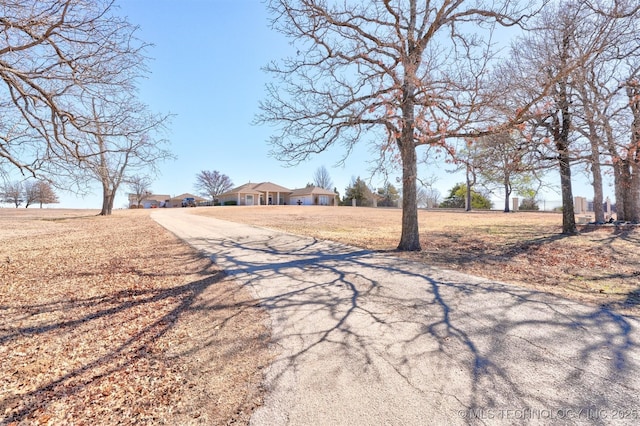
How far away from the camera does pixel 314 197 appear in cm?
5169

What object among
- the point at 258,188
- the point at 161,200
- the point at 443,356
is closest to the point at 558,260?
the point at 443,356

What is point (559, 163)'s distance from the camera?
34.6 feet

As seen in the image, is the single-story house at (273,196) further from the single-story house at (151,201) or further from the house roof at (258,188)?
the single-story house at (151,201)

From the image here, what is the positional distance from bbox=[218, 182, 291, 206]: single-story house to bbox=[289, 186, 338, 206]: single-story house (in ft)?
8.91

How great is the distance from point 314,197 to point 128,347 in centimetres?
4847

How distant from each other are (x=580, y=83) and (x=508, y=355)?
37.9 ft

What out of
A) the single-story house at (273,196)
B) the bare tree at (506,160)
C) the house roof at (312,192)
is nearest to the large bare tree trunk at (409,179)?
the bare tree at (506,160)

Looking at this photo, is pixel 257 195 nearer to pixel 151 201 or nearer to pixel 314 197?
pixel 314 197

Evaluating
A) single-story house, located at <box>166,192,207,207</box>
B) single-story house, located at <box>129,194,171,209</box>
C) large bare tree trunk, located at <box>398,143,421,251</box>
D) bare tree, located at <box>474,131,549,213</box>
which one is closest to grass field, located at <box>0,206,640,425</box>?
large bare tree trunk, located at <box>398,143,421,251</box>

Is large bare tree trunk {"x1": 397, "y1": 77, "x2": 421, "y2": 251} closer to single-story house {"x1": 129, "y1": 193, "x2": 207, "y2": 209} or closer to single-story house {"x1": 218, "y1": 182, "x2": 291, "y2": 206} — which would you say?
single-story house {"x1": 218, "y1": 182, "x2": 291, "y2": 206}

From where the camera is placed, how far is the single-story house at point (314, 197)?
2021 inches

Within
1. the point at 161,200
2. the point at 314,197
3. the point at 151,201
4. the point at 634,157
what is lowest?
the point at 634,157

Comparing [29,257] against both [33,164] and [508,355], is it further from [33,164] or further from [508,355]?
[508,355]

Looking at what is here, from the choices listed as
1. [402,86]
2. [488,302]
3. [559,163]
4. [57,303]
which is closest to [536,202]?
[559,163]
